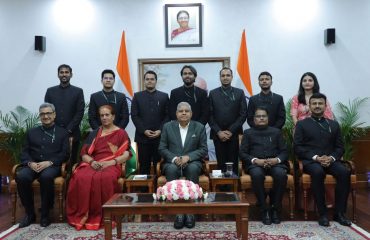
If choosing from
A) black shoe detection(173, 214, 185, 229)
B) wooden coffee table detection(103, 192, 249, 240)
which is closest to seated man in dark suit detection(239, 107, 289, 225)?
black shoe detection(173, 214, 185, 229)

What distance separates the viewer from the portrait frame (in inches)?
236

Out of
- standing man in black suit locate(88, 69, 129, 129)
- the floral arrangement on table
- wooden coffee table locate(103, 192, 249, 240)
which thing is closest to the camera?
wooden coffee table locate(103, 192, 249, 240)

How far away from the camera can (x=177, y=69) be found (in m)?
6.03

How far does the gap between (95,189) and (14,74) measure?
3111mm

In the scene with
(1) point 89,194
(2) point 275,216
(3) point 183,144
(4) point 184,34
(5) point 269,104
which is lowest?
(2) point 275,216

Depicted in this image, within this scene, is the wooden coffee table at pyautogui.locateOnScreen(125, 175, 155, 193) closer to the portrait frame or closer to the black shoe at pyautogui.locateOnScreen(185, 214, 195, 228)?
the black shoe at pyautogui.locateOnScreen(185, 214, 195, 228)

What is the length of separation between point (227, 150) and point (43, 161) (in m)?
2.16

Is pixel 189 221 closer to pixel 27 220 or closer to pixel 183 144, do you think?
pixel 183 144

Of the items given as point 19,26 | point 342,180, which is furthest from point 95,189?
point 19,26

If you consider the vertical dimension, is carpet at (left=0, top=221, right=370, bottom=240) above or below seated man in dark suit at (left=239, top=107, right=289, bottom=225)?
below

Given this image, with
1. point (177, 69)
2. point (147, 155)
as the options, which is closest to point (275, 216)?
point (147, 155)

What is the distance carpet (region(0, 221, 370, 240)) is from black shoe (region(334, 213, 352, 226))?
0.06 m

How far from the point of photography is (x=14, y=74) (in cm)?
604

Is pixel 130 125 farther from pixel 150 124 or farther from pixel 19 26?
pixel 19 26
